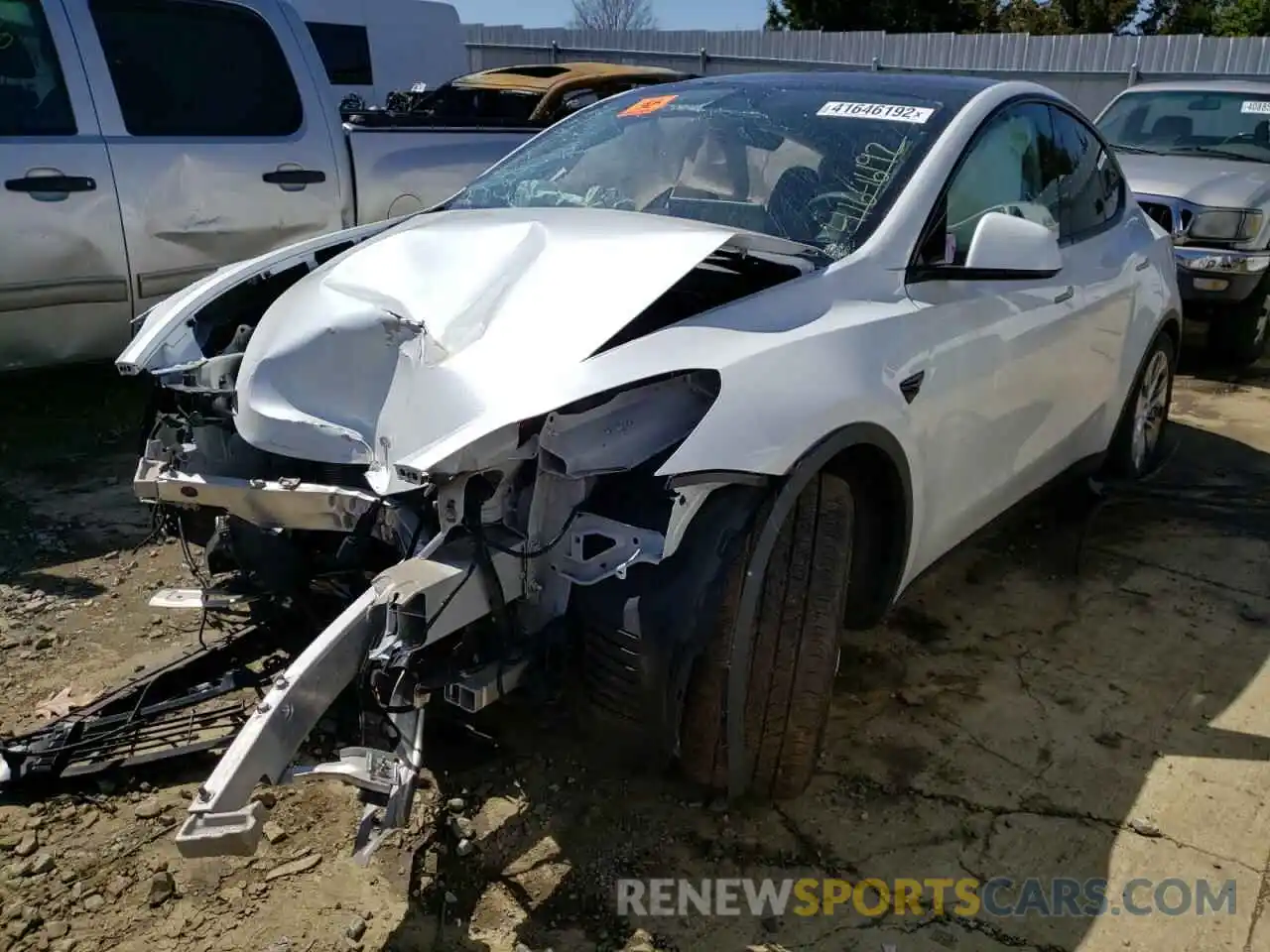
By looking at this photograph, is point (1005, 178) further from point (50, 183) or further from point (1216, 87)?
point (1216, 87)

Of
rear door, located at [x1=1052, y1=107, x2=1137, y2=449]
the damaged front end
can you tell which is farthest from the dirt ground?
rear door, located at [x1=1052, y1=107, x2=1137, y2=449]

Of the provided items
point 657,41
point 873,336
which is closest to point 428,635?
point 873,336

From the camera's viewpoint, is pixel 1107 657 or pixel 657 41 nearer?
pixel 1107 657

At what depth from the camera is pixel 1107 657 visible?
141 inches

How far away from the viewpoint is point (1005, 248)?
2.94 meters

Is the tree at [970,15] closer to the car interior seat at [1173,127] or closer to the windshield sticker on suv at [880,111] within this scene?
the car interior seat at [1173,127]

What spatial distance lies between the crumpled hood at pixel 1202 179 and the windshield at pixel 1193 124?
9.2 inches

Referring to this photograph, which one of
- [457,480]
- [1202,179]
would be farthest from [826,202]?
[1202,179]

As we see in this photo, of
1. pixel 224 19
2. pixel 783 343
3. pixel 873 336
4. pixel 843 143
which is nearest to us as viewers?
pixel 783 343

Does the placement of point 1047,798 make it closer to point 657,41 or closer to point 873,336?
point 873,336

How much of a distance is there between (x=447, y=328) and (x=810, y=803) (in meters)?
1.49

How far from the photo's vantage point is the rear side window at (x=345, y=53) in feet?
39.8

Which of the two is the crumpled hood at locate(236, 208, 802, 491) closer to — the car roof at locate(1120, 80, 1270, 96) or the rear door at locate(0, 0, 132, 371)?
the rear door at locate(0, 0, 132, 371)

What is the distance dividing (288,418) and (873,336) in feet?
4.74
